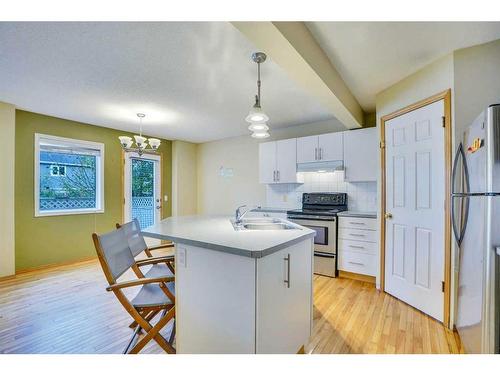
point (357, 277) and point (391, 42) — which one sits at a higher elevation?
point (391, 42)

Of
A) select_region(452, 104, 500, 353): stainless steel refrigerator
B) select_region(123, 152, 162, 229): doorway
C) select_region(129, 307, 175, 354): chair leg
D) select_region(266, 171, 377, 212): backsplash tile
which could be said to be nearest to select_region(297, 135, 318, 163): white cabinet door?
select_region(266, 171, 377, 212): backsplash tile

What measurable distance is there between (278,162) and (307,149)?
22.6 inches

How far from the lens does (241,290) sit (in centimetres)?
135

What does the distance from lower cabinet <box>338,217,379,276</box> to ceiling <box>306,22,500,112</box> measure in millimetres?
1782

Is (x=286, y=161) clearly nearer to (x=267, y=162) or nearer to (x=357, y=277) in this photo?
(x=267, y=162)

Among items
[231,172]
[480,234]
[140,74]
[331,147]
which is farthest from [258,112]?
[231,172]

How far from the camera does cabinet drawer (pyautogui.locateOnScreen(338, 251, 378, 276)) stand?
3.15m

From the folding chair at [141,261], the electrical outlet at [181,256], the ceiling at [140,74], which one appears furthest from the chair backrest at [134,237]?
the ceiling at [140,74]

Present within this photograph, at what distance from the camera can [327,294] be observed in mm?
2881

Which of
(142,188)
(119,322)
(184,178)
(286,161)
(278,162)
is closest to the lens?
(119,322)

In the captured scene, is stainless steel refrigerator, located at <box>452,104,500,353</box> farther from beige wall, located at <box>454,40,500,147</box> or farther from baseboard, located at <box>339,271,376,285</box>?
baseboard, located at <box>339,271,376,285</box>

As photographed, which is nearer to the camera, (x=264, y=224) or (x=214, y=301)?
(x=214, y=301)
